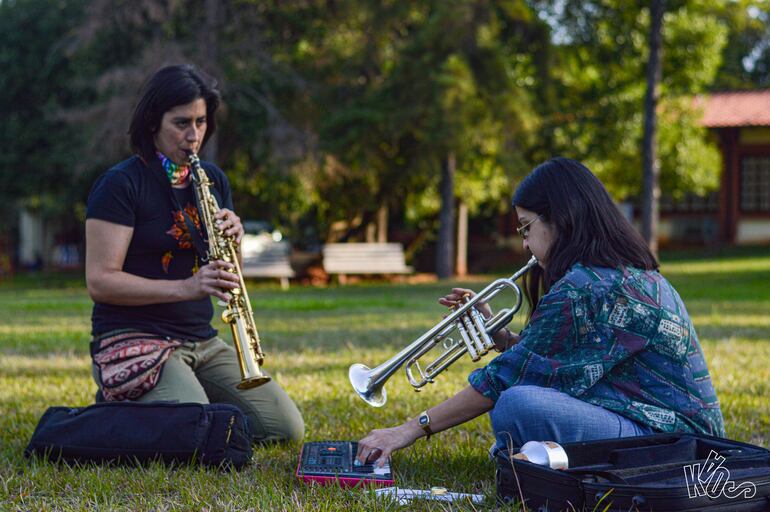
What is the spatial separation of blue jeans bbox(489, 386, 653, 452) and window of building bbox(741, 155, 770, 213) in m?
27.4

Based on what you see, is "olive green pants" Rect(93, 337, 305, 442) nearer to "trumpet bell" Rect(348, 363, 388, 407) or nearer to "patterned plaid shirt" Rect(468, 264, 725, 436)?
"trumpet bell" Rect(348, 363, 388, 407)

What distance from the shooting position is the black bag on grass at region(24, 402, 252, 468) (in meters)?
3.96

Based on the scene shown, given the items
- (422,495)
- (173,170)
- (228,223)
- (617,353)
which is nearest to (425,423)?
(422,495)

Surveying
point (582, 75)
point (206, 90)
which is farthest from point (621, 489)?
point (582, 75)

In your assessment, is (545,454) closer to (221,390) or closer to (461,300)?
(461,300)

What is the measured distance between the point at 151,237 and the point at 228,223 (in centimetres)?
41

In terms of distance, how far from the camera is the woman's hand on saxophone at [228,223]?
14.8 ft

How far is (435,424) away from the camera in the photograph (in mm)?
3408

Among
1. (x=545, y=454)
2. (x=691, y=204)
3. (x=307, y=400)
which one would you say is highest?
(x=691, y=204)

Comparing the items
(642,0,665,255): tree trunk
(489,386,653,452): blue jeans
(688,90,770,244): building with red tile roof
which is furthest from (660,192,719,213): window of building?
(489,386,653,452): blue jeans

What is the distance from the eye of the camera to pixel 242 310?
4449mm

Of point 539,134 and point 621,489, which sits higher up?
point 539,134

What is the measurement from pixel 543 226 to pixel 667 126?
20.5 meters

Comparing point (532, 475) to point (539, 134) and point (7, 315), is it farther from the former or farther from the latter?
point (539, 134)
